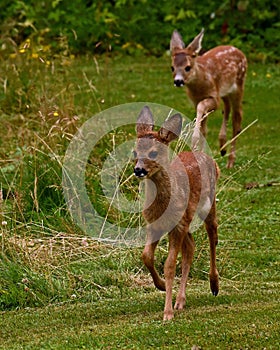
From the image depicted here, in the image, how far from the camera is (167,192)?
20.9 ft

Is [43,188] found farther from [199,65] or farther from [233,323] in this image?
[199,65]

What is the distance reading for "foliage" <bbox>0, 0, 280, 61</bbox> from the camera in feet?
59.4

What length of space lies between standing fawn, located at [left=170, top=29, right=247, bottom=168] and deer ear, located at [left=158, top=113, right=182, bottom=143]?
4718 millimetres

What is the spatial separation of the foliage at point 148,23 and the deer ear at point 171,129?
1167 centimetres

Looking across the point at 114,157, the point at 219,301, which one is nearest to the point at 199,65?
the point at 114,157

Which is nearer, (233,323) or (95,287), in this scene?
(233,323)

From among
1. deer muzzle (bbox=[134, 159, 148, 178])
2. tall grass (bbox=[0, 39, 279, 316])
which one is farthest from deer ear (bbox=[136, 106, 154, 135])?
tall grass (bbox=[0, 39, 279, 316])

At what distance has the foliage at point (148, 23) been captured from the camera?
59.4 feet

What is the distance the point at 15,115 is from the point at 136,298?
5.63 meters

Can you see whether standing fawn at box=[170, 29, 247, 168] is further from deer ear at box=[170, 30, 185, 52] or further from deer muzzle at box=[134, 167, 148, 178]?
deer muzzle at box=[134, 167, 148, 178]

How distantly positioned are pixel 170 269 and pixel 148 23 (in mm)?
12687

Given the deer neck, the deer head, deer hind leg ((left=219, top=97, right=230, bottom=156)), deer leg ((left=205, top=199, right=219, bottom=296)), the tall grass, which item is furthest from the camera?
deer hind leg ((left=219, top=97, right=230, bottom=156))

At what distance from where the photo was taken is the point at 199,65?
12.0 metres

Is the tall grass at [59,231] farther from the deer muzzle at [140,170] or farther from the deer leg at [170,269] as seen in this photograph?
the deer muzzle at [140,170]
